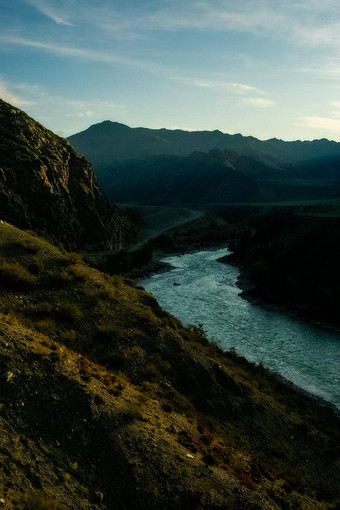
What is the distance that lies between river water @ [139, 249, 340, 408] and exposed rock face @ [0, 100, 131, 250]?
28.2 metres

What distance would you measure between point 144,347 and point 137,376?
3.27 m

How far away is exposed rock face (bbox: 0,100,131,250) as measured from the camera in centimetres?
9631

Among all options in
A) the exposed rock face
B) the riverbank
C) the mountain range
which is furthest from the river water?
the exposed rock face

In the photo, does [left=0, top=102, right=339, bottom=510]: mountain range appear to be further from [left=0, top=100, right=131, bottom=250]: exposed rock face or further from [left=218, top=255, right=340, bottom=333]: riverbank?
[left=0, top=100, right=131, bottom=250]: exposed rock face

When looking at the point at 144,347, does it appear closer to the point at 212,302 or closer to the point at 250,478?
the point at 250,478

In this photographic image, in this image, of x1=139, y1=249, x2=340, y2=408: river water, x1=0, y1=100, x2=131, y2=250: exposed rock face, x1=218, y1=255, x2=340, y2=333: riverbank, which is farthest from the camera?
x1=0, y1=100, x2=131, y2=250: exposed rock face

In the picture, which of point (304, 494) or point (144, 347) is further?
point (144, 347)

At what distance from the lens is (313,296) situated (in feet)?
264

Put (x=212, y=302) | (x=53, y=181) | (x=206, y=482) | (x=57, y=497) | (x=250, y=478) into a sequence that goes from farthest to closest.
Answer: (x=53, y=181) → (x=212, y=302) → (x=250, y=478) → (x=206, y=482) → (x=57, y=497)

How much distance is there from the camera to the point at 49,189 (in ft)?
342

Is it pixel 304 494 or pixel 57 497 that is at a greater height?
pixel 57 497

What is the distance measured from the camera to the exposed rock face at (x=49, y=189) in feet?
316

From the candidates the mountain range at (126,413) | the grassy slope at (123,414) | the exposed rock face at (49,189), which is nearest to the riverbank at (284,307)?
the mountain range at (126,413)

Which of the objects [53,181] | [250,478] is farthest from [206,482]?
[53,181]
